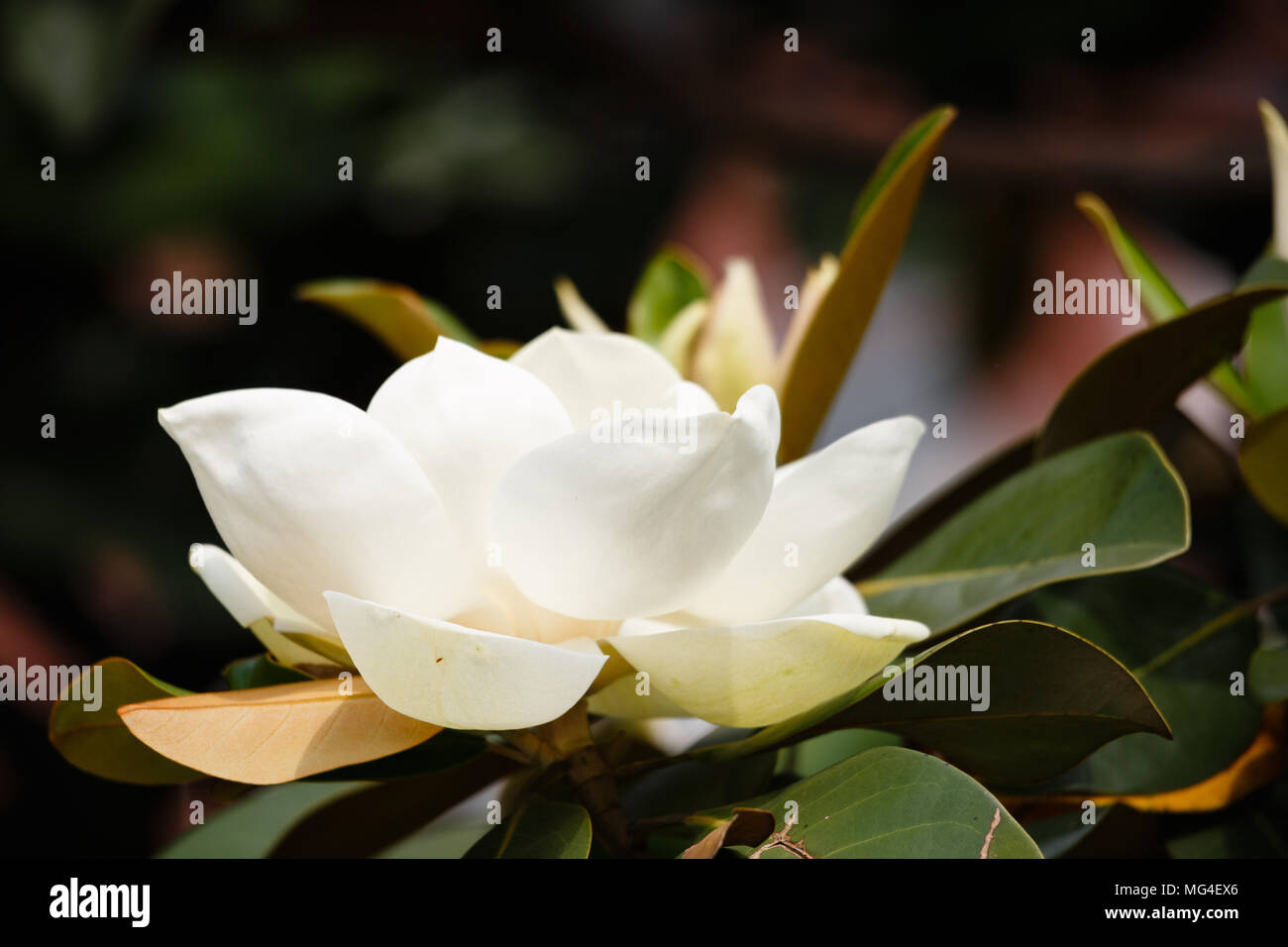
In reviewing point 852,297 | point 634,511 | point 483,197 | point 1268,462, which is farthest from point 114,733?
point 483,197

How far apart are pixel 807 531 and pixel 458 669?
0.33 ft

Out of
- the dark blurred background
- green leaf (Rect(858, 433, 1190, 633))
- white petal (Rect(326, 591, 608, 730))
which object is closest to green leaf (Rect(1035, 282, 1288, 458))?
green leaf (Rect(858, 433, 1190, 633))

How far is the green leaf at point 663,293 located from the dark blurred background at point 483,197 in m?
0.77

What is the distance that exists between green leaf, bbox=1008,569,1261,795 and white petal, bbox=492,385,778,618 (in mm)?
171

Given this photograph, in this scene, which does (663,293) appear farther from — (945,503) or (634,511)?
(634,511)

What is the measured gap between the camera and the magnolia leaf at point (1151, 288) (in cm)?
42

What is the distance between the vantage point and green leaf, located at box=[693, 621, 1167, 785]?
0.29 m

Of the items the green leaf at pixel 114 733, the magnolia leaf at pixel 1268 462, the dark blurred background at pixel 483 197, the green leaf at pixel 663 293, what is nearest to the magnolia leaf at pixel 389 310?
the green leaf at pixel 663 293

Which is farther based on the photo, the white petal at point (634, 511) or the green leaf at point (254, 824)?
the green leaf at point (254, 824)

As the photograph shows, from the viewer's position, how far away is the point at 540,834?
0.96 feet

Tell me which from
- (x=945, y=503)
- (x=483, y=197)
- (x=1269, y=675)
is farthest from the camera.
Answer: (x=483, y=197)

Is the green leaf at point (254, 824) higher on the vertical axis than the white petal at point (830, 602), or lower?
lower

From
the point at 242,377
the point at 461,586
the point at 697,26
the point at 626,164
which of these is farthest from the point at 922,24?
the point at 461,586

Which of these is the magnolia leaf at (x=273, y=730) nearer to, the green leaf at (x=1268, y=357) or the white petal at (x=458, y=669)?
the white petal at (x=458, y=669)
